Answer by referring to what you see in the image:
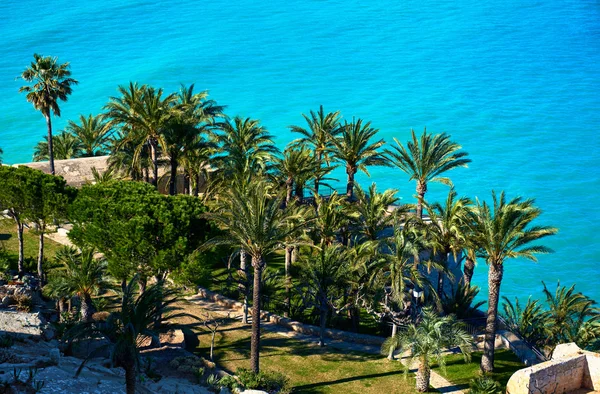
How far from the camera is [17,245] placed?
43.3 meters

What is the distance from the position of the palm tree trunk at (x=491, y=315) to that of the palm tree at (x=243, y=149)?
14913mm

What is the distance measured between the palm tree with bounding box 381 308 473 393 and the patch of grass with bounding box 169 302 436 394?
1249 mm

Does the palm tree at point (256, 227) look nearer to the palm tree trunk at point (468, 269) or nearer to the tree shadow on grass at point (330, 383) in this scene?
the tree shadow on grass at point (330, 383)

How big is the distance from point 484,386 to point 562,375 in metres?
3.26

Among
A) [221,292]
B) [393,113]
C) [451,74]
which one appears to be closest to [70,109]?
[393,113]

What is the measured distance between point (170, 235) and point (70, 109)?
6517 cm

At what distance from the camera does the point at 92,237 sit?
3562cm

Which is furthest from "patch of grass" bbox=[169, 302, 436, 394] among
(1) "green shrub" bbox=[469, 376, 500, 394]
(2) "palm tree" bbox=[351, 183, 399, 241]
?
(2) "palm tree" bbox=[351, 183, 399, 241]

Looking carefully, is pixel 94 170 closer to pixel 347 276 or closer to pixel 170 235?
pixel 170 235

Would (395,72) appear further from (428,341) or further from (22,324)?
(22,324)

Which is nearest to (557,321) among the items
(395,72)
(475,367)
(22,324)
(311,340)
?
(475,367)

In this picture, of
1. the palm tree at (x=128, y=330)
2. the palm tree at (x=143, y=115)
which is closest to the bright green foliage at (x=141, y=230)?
the palm tree at (x=143, y=115)

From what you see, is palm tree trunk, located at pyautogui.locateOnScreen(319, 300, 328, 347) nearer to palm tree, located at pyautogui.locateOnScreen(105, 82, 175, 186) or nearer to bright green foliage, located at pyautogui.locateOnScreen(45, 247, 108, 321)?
bright green foliage, located at pyautogui.locateOnScreen(45, 247, 108, 321)

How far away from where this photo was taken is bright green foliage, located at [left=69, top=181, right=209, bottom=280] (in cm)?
3441
